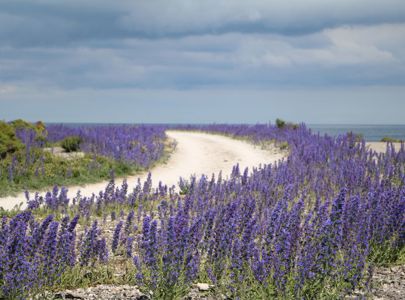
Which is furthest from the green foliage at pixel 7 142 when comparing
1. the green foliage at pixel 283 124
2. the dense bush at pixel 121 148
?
the green foliage at pixel 283 124

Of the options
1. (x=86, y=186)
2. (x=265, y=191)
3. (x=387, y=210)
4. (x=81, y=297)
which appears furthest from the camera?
(x=86, y=186)

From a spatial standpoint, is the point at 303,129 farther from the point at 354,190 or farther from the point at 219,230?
the point at 219,230

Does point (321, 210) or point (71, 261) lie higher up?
point (321, 210)

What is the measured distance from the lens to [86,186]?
14922 mm

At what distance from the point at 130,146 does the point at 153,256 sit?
17.6m

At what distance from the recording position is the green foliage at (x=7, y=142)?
1729cm

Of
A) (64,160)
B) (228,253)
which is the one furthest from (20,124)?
(228,253)

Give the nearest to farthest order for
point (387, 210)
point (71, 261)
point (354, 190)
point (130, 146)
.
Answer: point (71, 261)
point (387, 210)
point (354, 190)
point (130, 146)

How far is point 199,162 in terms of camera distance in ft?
68.9

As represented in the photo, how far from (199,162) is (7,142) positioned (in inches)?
311

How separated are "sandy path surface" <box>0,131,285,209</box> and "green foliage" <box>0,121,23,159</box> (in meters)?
4.27

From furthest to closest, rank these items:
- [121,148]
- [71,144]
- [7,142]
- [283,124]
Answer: [283,124], [71,144], [121,148], [7,142]

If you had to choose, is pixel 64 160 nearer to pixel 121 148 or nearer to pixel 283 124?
pixel 121 148

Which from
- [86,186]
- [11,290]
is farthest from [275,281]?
[86,186]
